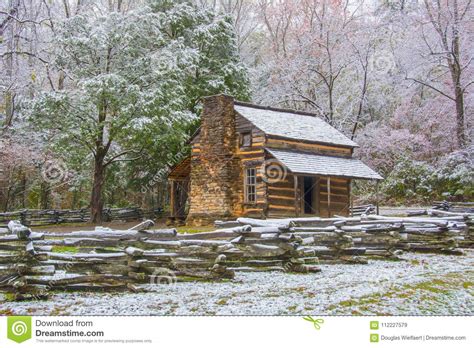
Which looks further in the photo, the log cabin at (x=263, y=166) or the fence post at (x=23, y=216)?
the fence post at (x=23, y=216)

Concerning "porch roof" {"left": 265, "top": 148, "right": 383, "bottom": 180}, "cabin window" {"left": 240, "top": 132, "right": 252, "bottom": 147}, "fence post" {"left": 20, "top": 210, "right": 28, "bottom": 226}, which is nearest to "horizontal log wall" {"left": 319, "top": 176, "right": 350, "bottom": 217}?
"porch roof" {"left": 265, "top": 148, "right": 383, "bottom": 180}

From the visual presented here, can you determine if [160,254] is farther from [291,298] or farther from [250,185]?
[250,185]

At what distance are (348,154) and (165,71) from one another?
8128 mm

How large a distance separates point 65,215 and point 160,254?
19.0 meters

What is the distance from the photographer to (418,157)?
26.6m

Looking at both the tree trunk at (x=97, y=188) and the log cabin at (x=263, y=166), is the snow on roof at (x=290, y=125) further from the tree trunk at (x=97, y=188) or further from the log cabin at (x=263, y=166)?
the tree trunk at (x=97, y=188)

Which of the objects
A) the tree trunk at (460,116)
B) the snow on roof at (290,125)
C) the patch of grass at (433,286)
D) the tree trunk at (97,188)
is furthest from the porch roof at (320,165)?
Answer: the patch of grass at (433,286)

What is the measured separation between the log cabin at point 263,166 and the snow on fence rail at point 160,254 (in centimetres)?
718

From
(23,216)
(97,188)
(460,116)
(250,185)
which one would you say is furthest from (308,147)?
(23,216)

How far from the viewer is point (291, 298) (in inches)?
263

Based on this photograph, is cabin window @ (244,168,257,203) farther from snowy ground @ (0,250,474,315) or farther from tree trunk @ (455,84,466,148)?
snowy ground @ (0,250,474,315)

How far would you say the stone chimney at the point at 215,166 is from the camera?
19.6m
